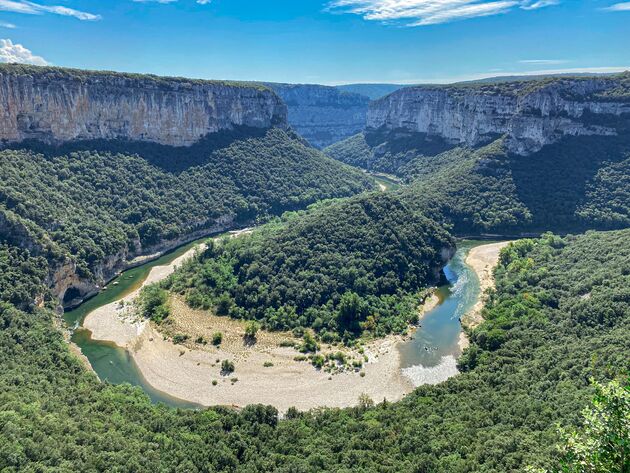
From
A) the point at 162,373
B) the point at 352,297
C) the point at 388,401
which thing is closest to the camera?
the point at 388,401

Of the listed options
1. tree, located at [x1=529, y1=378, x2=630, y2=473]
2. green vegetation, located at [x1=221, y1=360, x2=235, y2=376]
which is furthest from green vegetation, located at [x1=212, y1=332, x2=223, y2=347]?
tree, located at [x1=529, y1=378, x2=630, y2=473]

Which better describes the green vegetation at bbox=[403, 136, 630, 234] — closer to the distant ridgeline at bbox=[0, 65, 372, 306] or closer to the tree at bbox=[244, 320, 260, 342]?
the distant ridgeline at bbox=[0, 65, 372, 306]

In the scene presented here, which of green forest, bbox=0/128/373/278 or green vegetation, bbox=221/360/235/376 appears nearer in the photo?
green vegetation, bbox=221/360/235/376

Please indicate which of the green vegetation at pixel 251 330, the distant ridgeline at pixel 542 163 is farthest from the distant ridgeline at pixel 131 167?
the distant ridgeline at pixel 542 163

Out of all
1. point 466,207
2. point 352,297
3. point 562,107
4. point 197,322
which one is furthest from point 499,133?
point 197,322

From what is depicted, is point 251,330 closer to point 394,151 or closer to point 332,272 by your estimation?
point 332,272

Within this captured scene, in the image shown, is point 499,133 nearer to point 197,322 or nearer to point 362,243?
point 362,243
